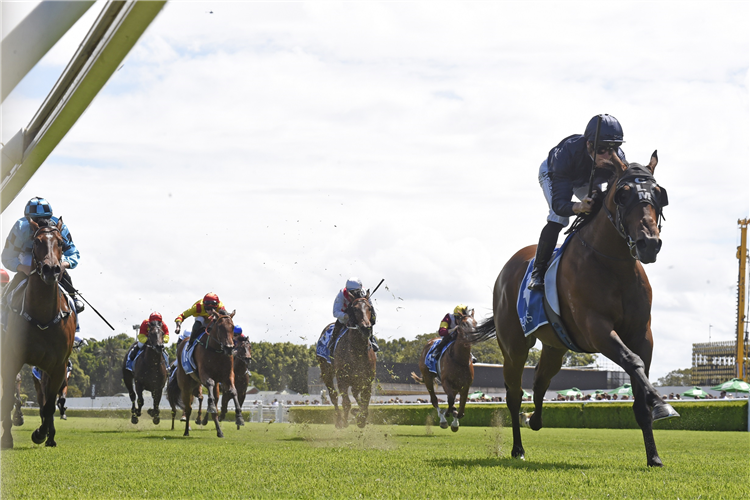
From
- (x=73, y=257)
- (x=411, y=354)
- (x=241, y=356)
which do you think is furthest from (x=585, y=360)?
(x=73, y=257)

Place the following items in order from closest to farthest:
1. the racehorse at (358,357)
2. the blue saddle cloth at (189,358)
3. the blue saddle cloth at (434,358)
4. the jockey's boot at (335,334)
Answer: the racehorse at (358,357) → the jockey's boot at (335,334) → the blue saddle cloth at (189,358) → the blue saddle cloth at (434,358)

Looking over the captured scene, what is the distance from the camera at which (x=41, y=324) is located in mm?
8750

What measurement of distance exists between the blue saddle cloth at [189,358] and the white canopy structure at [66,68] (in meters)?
12.4

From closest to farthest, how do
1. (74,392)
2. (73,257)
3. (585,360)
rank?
(73,257) < (74,392) < (585,360)

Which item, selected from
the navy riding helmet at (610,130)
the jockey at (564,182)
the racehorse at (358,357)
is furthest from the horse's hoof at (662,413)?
the racehorse at (358,357)

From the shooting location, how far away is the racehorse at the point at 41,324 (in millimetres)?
8164

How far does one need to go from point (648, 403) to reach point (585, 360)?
304 ft

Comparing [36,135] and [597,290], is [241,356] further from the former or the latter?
[36,135]

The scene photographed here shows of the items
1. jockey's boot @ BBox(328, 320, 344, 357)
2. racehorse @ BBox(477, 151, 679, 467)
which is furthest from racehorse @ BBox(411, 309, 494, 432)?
racehorse @ BBox(477, 151, 679, 467)

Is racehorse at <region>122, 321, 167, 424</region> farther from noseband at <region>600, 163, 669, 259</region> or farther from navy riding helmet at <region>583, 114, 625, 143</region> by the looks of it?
noseband at <region>600, 163, 669, 259</region>

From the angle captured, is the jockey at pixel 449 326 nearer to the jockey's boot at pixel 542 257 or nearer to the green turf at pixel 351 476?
the green turf at pixel 351 476

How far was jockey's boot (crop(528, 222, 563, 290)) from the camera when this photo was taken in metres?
7.63

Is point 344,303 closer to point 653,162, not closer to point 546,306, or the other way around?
point 546,306

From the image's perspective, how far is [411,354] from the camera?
78.7m
